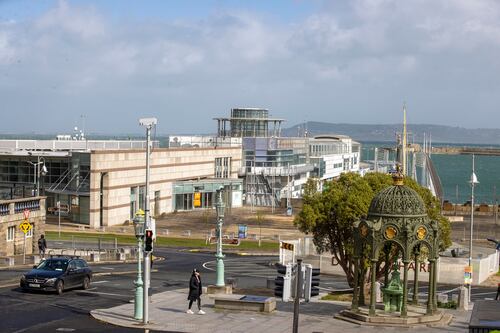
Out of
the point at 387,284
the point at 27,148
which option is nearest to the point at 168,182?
the point at 27,148

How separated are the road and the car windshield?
1124 mm

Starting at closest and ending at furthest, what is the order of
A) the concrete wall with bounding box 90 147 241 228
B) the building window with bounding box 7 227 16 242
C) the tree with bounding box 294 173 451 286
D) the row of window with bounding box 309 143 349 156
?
the tree with bounding box 294 173 451 286 < the building window with bounding box 7 227 16 242 < the concrete wall with bounding box 90 147 241 228 < the row of window with bounding box 309 143 349 156

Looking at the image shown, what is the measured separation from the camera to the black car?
3525 cm

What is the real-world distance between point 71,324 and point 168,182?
71032 millimetres

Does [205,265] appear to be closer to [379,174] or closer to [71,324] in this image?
[379,174]

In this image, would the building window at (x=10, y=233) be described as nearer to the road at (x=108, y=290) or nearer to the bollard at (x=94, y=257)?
the bollard at (x=94, y=257)

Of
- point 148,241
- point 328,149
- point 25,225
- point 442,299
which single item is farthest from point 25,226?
point 328,149

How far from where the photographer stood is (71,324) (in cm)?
2895

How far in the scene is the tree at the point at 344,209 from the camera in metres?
39.9

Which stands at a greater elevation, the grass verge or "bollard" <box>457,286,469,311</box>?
"bollard" <box>457,286,469,311</box>

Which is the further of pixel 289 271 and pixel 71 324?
pixel 71 324

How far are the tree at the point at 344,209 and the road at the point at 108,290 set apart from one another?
427 cm

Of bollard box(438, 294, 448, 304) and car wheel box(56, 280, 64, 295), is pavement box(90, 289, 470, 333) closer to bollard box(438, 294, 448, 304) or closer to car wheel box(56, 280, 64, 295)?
bollard box(438, 294, 448, 304)

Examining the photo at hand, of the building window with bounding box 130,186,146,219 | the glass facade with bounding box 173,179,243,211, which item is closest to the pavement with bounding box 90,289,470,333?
the building window with bounding box 130,186,146,219
